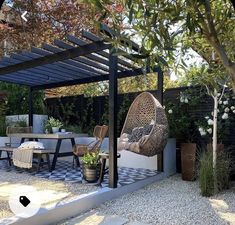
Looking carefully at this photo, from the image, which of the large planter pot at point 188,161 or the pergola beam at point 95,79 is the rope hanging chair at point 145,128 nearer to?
the pergola beam at point 95,79

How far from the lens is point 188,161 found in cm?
638

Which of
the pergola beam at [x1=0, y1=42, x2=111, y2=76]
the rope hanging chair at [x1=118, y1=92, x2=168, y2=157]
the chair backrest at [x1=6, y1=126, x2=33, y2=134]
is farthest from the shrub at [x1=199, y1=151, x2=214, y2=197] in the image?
the chair backrest at [x1=6, y1=126, x2=33, y2=134]

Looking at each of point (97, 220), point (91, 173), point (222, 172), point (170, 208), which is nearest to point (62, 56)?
point (91, 173)

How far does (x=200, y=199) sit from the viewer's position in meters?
4.96

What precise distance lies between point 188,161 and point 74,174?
2.39 m

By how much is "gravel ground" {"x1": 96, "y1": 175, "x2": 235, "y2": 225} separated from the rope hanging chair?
0.79 m

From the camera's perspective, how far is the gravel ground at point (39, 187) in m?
4.42

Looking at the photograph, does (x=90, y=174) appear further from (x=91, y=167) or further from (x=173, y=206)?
(x=173, y=206)

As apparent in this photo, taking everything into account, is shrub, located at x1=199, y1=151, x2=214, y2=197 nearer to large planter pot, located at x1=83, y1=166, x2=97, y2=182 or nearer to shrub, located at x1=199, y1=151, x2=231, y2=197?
shrub, located at x1=199, y1=151, x2=231, y2=197

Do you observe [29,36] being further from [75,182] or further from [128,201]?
[128,201]

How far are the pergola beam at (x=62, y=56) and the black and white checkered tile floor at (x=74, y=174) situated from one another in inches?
88.2

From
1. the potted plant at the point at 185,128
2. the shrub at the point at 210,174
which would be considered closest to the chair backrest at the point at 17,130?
the potted plant at the point at 185,128

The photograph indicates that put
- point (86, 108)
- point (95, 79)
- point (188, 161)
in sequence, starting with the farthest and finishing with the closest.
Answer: point (86, 108) < point (95, 79) < point (188, 161)

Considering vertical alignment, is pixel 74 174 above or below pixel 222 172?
below
